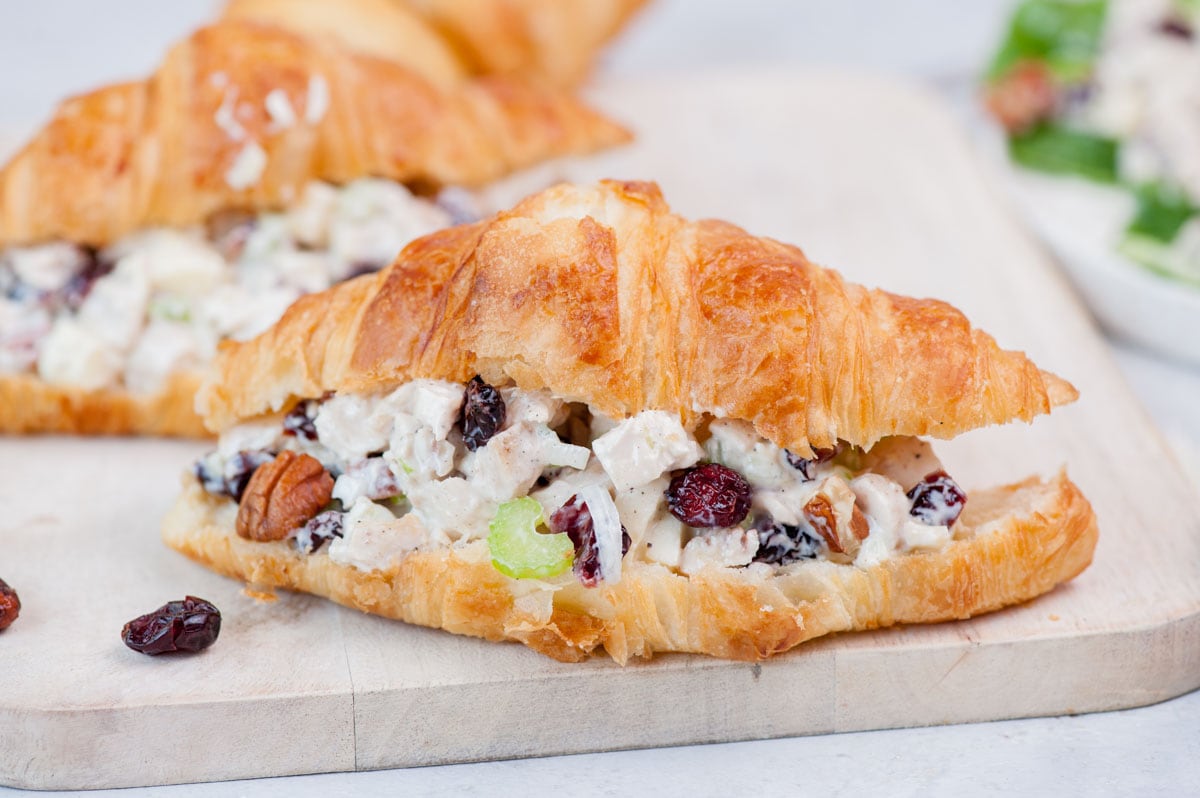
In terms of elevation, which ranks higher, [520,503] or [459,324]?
[459,324]

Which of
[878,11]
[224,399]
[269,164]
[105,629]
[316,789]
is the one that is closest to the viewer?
[316,789]

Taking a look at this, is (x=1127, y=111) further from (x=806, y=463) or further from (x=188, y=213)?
(x=188, y=213)

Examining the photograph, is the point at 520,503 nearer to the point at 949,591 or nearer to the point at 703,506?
the point at 703,506

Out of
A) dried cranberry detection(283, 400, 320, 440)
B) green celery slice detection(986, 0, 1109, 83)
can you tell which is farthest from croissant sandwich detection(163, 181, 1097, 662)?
green celery slice detection(986, 0, 1109, 83)

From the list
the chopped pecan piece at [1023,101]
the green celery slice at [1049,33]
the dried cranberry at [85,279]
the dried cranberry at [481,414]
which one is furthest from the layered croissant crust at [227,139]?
the green celery slice at [1049,33]

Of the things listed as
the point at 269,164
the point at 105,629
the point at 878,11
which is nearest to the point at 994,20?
the point at 878,11

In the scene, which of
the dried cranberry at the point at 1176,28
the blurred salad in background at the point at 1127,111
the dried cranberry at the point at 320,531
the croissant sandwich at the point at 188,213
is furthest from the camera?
the dried cranberry at the point at 1176,28

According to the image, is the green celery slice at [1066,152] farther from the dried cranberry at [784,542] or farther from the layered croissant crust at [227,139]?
the dried cranberry at [784,542]
